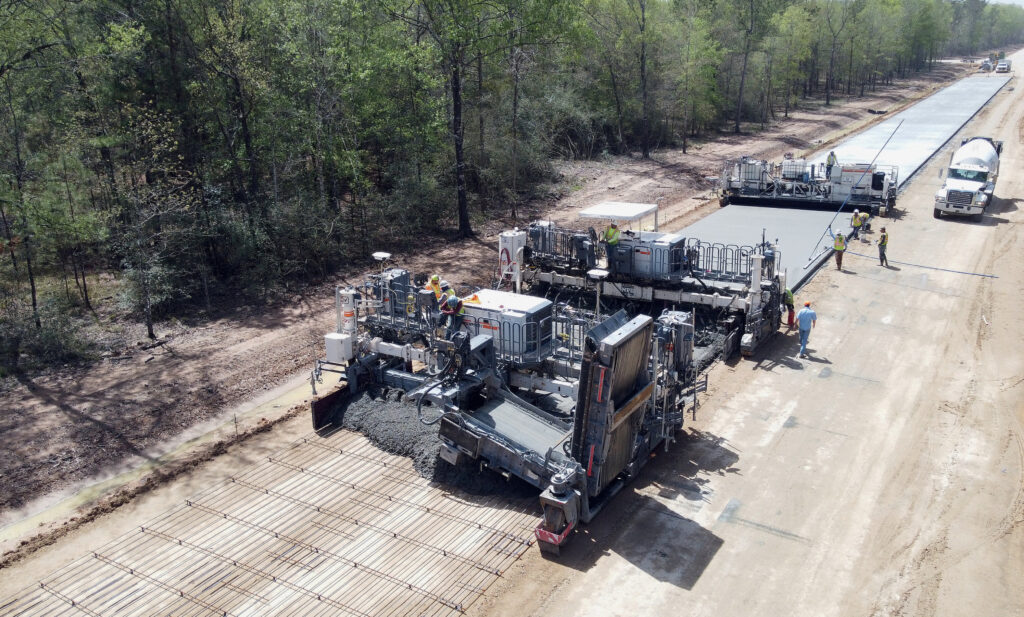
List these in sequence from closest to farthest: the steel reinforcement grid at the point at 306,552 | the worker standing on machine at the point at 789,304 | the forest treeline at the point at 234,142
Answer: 1. the steel reinforcement grid at the point at 306,552
2. the worker standing on machine at the point at 789,304
3. the forest treeline at the point at 234,142

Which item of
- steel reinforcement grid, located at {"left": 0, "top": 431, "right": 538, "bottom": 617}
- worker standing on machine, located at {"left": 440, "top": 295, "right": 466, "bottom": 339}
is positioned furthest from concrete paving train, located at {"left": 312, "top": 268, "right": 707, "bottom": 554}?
steel reinforcement grid, located at {"left": 0, "top": 431, "right": 538, "bottom": 617}

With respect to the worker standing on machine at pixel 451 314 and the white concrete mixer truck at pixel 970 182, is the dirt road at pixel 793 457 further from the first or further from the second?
the white concrete mixer truck at pixel 970 182

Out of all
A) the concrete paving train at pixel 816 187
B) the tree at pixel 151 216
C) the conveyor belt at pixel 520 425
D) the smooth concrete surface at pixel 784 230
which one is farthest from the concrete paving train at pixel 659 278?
the concrete paving train at pixel 816 187

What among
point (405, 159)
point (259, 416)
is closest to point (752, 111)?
point (405, 159)

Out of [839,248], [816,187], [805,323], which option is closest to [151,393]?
[805,323]

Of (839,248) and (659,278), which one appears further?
(839,248)

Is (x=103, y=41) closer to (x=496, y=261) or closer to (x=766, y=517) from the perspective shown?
(x=496, y=261)

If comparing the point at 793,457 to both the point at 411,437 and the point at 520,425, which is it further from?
the point at 411,437
